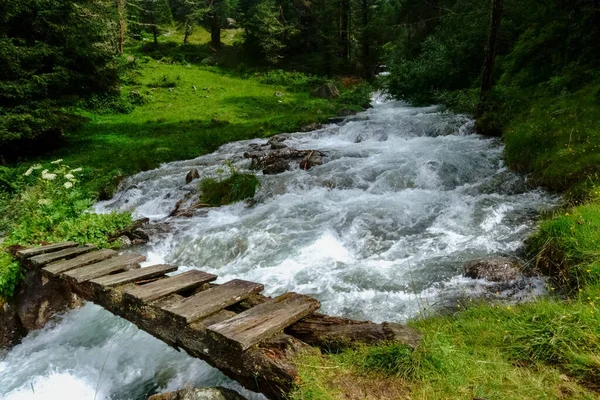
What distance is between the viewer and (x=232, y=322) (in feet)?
11.5

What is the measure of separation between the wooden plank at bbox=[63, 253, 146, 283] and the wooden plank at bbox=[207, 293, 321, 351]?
2.60 m

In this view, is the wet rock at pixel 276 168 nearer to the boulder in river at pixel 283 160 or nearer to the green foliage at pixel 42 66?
the boulder in river at pixel 283 160

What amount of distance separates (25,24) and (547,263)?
875 inches

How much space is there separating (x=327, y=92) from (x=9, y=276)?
1016 inches

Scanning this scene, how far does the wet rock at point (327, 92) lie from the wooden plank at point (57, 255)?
24.4 m

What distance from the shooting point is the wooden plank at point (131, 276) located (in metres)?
4.77

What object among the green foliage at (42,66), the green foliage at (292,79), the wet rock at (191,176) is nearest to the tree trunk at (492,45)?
the wet rock at (191,176)

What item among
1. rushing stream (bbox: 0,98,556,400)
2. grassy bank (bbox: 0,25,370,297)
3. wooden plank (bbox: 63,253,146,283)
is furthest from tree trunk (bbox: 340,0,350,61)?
wooden plank (bbox: 63,253,146,283)

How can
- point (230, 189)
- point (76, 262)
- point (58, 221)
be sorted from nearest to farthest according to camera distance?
1. point (76, 262)
2. point (58, 221)
3. point (230, 189)

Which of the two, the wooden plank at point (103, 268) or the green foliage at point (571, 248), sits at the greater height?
the green foliage at point (571, 248)

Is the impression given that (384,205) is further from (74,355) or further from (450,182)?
(74,355)

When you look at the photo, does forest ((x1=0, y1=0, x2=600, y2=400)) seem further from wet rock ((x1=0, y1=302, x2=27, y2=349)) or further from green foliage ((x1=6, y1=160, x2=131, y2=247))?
wet rock ((x1=0, y1=302, x2=27, y2=349))

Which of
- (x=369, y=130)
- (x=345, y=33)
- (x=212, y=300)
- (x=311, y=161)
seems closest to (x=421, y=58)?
(x=369, y=130)

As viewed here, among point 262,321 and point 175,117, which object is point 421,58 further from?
point 262,321
